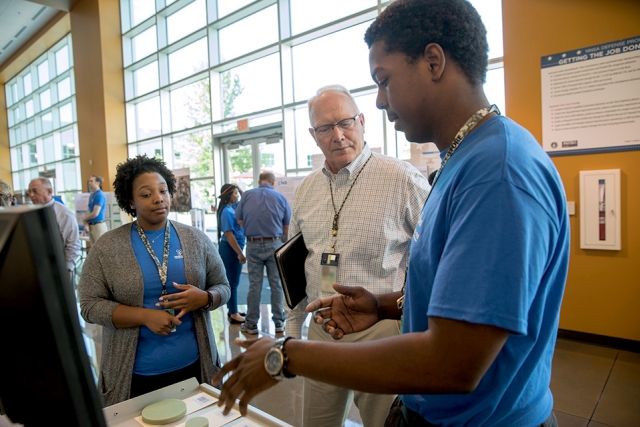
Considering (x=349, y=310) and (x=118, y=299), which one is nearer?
(x=349, y=310)

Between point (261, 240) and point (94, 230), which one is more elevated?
point (261, 240)

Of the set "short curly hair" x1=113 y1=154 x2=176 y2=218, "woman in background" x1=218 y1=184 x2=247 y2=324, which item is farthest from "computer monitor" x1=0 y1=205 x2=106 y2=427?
"woman in background" x1=218 y1=184 x2=247 y2=324

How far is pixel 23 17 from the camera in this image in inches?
424

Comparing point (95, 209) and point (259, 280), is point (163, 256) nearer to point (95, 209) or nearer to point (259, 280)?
point (259, 280)

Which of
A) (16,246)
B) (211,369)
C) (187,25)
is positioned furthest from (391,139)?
(187,25)

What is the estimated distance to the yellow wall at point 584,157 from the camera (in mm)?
3230

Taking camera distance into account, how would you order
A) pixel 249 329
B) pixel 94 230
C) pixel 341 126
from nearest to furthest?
pixel 341 126
pixel 249 329
pixel 94 230

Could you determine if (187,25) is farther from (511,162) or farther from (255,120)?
(511,162)

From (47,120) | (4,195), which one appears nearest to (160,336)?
(4,195)

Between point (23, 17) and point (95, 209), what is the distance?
Answer: 7.02m

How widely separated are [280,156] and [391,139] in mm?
2136

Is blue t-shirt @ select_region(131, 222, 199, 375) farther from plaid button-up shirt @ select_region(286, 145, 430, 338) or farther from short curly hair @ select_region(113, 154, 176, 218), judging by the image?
plaid button-up shirt @ select_region(286, 145, 430, 338)

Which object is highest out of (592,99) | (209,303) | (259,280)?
(592,99)

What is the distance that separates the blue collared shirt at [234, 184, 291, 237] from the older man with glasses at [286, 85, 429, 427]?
246cm
